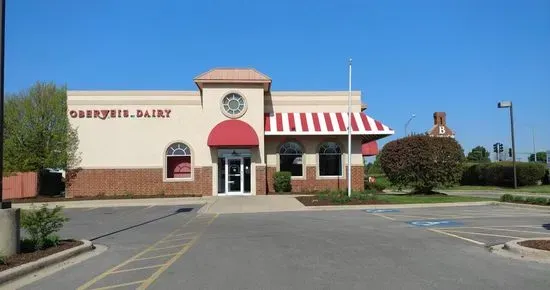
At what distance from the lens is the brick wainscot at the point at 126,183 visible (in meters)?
31.6

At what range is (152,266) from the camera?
9.70m

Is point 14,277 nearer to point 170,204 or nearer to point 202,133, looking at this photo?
point 170,204

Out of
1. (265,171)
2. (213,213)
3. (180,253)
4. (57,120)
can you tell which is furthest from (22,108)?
(180,253)

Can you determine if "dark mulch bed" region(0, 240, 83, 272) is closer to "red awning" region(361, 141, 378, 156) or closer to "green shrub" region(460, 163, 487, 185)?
"red awning" region(361, 141, 378, 156)

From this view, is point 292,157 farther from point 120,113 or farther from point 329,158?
point 120,113

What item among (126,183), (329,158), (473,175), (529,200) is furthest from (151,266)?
(473,175)

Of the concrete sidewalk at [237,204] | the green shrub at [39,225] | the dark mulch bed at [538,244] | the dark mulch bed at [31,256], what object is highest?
the green shrub at [39,225]

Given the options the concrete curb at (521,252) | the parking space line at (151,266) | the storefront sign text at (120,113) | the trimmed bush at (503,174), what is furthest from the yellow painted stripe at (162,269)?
the trimmed bush at (503,174)

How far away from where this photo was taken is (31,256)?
10.2m

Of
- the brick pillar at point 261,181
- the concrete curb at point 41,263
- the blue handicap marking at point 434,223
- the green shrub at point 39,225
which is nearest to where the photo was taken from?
the concrete curb at point 41,263

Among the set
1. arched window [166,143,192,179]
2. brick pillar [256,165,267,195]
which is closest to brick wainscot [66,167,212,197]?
arched window [166,143,192,179]

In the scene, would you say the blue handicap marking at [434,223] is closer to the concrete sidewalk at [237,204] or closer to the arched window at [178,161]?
the concrete sidewalk at [237,204]

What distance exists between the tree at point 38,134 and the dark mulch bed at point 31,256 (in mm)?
20891

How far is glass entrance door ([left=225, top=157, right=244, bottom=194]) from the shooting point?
31438 millimetres
